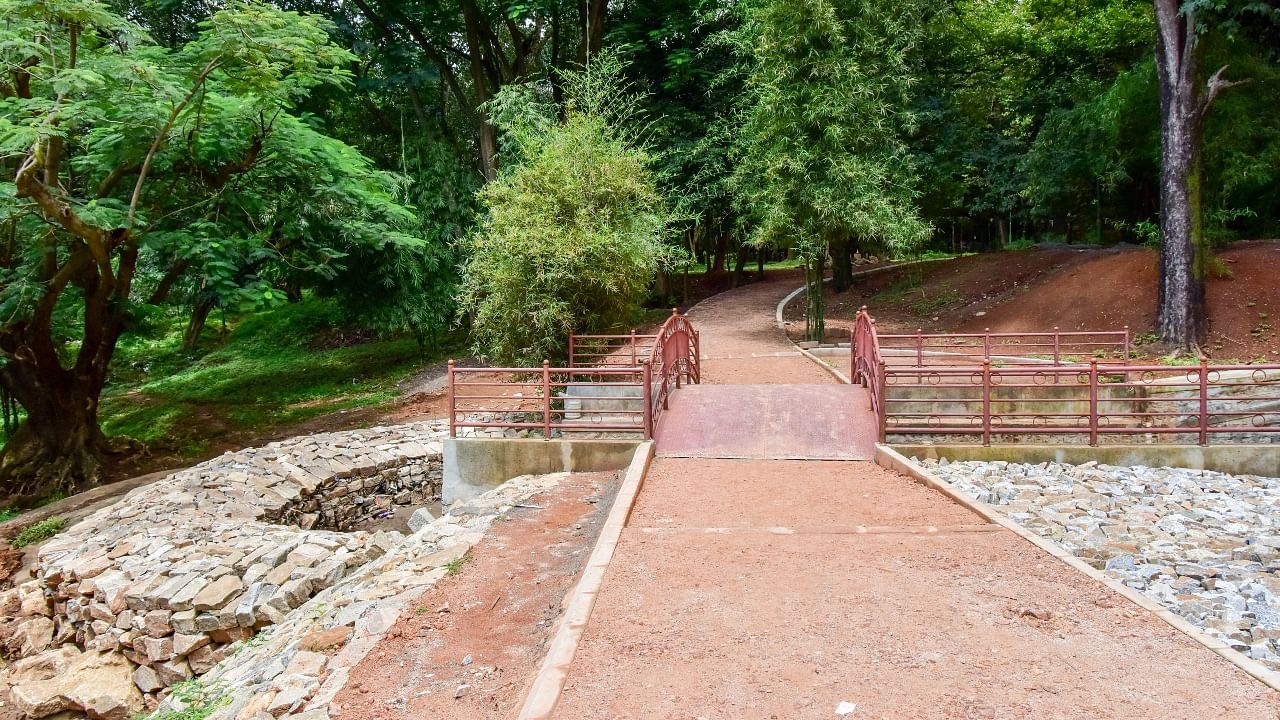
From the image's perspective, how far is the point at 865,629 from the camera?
4551mm

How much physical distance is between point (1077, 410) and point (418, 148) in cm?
2033

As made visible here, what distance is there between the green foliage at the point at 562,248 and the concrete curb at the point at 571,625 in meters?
5.82

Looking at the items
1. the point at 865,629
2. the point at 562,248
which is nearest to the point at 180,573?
A: the point at 562,248

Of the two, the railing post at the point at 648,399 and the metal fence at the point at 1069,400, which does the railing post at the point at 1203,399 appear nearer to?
the metal fence at the point at 1069,400

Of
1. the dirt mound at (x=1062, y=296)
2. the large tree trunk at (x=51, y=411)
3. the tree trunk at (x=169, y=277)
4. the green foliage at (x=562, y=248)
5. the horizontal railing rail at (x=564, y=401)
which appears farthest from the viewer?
the dirt mound at (x=1062, y=296)

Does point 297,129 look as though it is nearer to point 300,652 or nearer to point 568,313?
point 568,313

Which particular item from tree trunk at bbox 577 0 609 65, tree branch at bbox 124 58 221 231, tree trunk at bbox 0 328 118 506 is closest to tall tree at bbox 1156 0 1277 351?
tree trunk at bbox 577 0 609 65

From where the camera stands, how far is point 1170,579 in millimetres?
5543

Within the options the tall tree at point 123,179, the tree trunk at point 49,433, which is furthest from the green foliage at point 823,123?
the tree trunk at point 49,433

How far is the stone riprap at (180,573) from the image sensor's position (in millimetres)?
7445

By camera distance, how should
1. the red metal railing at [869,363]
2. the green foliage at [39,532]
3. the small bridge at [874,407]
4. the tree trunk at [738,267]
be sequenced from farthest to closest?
the tree trunk at [738,267], the green foliage at [39,532], the red metal railing at [869,363], the small bridge at [874,407]

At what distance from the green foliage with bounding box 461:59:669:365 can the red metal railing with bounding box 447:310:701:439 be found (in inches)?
24.3

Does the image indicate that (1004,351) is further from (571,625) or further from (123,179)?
(123,179)

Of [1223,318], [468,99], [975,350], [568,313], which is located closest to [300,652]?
[568,313]
